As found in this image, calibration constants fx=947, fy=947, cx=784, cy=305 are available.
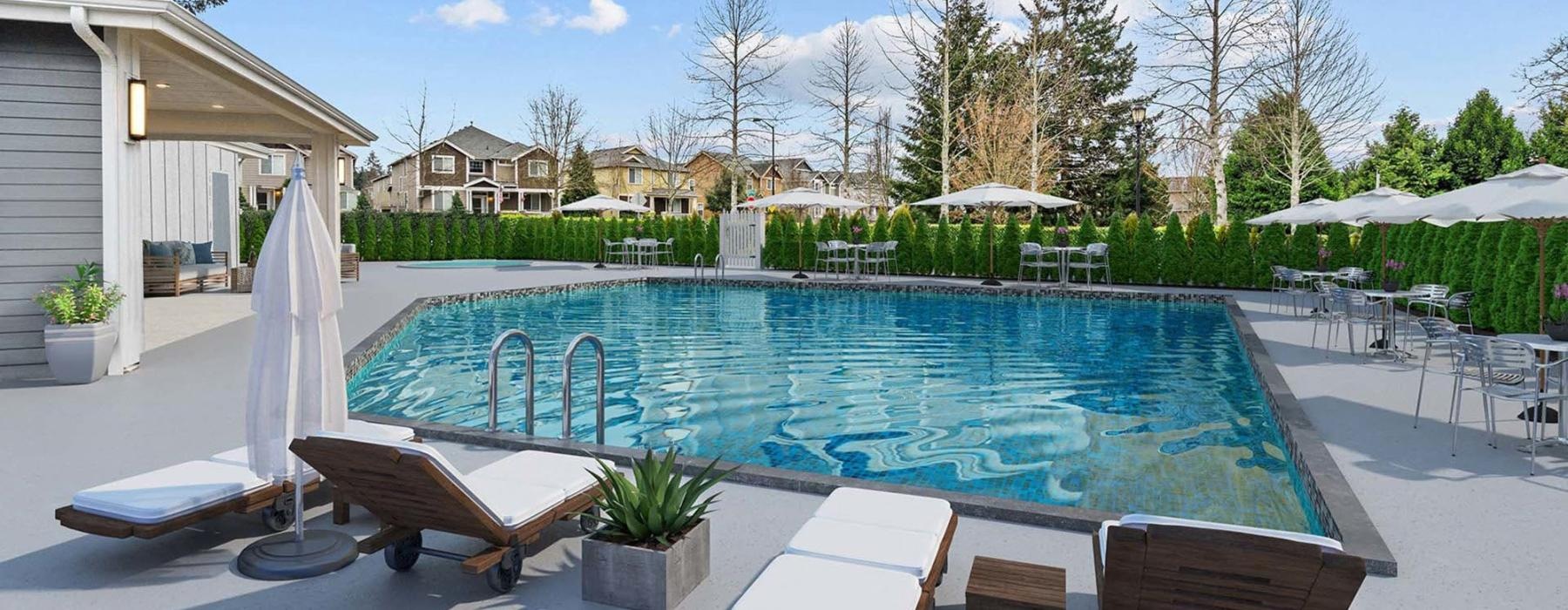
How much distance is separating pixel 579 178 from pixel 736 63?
1807 centimetres

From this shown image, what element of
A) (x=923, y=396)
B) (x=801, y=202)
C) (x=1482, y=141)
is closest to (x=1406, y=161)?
(x=1482, y=141)

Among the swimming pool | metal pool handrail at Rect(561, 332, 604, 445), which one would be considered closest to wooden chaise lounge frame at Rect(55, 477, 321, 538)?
metal pool handrail at Rect(561, 332, 604, 445)

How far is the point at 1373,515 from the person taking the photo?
446cm

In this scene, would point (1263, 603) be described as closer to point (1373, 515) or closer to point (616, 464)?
point (1373, 515)

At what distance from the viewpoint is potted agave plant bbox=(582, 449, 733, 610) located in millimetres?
3330

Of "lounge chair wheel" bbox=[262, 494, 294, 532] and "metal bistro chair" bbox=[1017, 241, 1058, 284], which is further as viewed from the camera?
"metal bistro chair" bbox=[1017, 241, 1058, 284]

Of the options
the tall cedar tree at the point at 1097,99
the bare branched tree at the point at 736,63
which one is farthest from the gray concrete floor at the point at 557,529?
the tall cedar tree at the point at 1097,99

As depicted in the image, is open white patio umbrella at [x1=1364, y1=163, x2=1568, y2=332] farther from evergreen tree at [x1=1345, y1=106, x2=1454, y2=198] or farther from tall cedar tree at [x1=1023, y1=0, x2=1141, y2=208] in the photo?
tall cedar tree at [x1=1023, y1=0, x2=1141, y2=208]

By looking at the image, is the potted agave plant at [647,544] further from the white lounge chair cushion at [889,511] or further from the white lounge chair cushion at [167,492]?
the white lounge chair cushion at [167,492]

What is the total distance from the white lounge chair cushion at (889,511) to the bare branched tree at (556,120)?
157 feet

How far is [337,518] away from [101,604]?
0.95m

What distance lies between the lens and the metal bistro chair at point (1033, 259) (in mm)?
19734

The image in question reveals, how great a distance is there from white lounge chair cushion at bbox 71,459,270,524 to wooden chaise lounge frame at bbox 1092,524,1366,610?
11.1ft

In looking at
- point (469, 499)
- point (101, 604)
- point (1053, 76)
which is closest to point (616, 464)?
point (469, 499)
